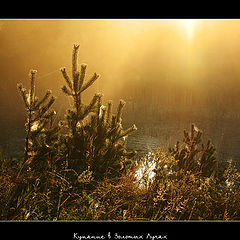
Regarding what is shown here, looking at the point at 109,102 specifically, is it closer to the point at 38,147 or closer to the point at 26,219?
the point at 38,147

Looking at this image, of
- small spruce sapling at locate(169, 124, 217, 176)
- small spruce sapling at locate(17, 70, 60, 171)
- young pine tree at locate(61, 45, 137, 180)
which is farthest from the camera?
Answer: small spruce sapling at locate(169, 124, 217, 176)

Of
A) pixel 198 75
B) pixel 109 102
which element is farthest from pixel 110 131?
pixel 198 75

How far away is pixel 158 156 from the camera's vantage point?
2.91 metres

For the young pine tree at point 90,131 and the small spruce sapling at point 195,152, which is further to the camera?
the small spruce sapling at point 195,152

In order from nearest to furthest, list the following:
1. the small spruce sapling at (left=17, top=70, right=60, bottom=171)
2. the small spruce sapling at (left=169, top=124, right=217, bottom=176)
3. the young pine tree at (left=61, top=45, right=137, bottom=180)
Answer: the small spruce sapling at (left=17, top=70, right=60, bottom=171)
the young pine tree at (left=61, top=45, right=137, bottom=180)
the small spruce sapling at (left=169, top=124, right=217, bottom=176)

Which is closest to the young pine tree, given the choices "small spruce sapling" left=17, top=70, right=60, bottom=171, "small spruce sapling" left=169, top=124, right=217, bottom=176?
"small spruce sapling" left=17, top=70, right=60, bottom=171

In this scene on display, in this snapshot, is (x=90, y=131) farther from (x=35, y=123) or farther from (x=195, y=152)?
(x=195, y=152)

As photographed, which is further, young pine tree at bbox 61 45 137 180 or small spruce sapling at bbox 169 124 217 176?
small spruce sapling at bbox 169 124 217 176

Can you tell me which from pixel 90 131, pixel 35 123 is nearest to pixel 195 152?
pixel 90 131

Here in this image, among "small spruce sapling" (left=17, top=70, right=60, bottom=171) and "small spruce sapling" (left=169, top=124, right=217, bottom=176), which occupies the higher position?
"small spruce sapling" (left=17, top=70, right=60, bottom=171)

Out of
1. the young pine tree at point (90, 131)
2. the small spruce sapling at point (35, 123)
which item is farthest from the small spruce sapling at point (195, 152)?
the small spruce sapling at point (35, 123)

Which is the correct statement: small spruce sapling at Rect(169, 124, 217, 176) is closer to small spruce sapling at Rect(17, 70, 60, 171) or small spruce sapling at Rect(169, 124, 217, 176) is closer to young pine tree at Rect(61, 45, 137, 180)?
young pine tree at Rect(61, 45, 137, 180)

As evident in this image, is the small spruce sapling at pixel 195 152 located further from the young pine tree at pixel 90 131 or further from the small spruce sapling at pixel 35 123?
the small spruce sapling at pixel 35 123
